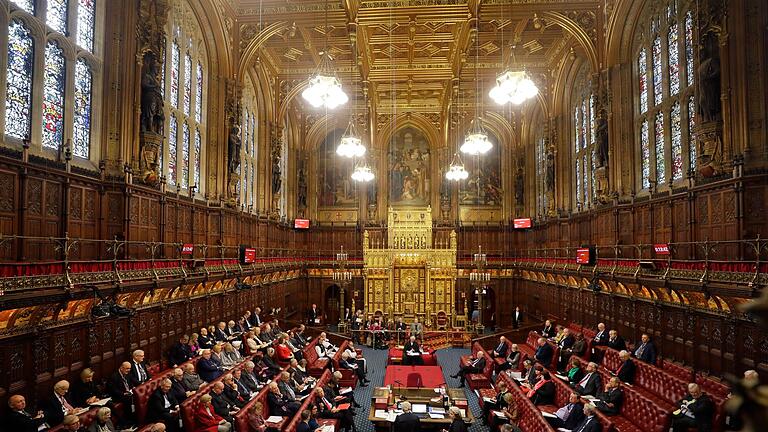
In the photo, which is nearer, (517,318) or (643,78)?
(643,78)

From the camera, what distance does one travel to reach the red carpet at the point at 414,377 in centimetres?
1232

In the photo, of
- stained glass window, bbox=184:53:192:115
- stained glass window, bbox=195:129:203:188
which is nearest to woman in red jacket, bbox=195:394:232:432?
stained glass window, bbox=195:129:203:188

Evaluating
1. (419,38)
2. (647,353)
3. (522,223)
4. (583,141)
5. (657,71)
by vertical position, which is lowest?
(647,353)

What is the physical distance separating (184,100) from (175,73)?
97 cm

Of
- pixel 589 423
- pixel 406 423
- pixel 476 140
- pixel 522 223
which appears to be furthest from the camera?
pixel 522 223

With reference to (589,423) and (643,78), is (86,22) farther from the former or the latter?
(643,78)

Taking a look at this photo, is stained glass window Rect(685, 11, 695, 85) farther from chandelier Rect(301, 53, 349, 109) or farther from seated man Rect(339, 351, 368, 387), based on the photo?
seated man Rect(339, 351, 368, 387)

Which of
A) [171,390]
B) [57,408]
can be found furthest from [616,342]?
[57,408]

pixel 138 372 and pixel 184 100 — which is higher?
pixel 184 100

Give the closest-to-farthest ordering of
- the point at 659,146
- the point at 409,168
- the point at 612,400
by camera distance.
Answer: the point at 612,400 < the point at 659,146 < the point at 409,168

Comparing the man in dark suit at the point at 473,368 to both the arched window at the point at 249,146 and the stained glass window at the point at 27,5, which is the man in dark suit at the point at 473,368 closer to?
the arched window at the point at 249,146

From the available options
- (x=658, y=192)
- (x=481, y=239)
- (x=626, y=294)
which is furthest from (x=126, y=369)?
(x=481, y=239)

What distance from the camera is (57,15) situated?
432 inches

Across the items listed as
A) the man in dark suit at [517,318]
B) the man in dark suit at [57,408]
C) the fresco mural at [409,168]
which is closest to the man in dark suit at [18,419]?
the man in dark suit at [57,408]
